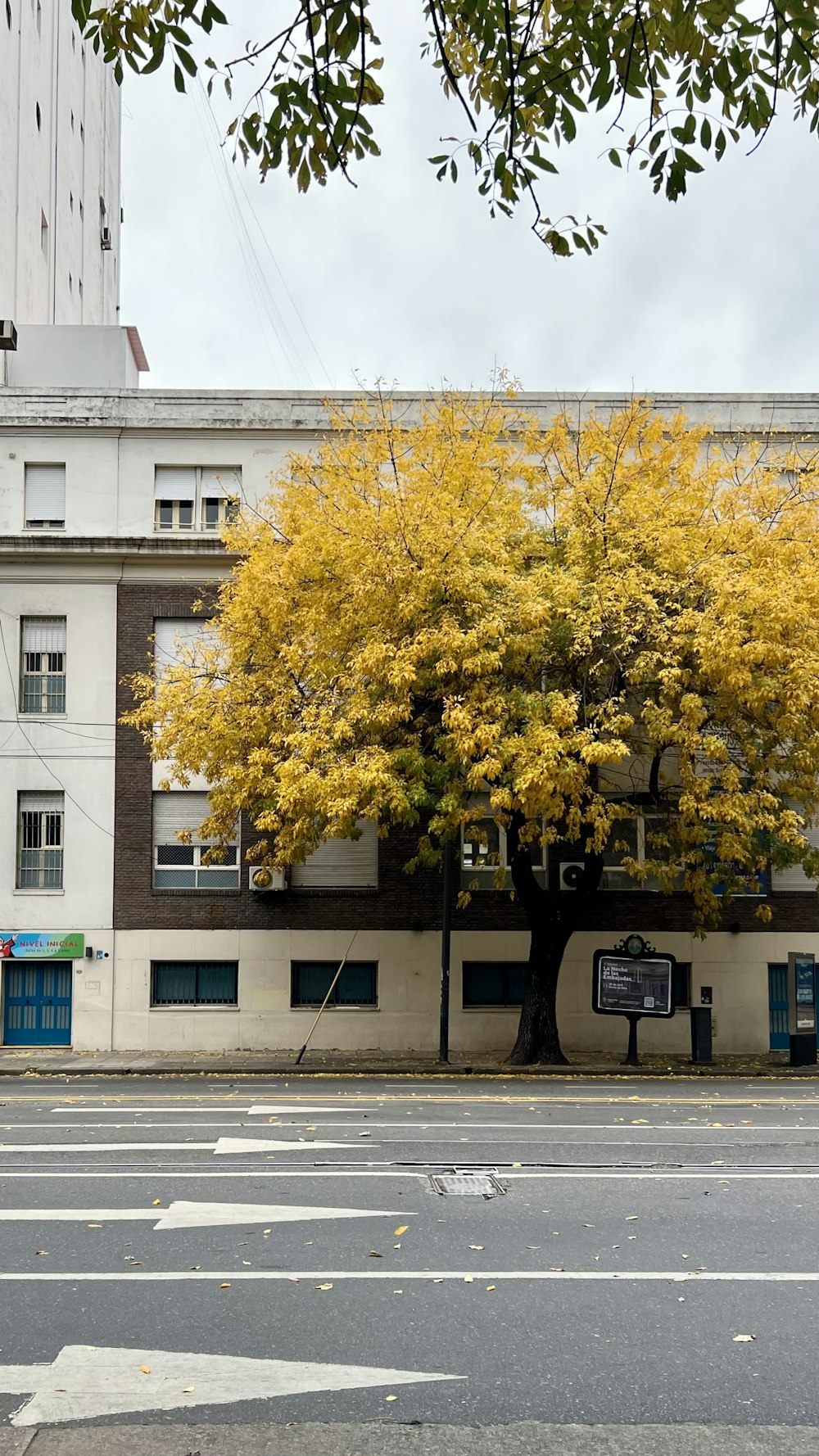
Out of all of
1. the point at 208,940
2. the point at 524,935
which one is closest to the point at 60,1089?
the point at 208,940

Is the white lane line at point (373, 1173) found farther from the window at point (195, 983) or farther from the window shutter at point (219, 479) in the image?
the window shutter at point (219, 479)

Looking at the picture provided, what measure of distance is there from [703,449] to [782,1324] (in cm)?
2044

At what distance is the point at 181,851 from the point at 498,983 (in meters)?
6.78

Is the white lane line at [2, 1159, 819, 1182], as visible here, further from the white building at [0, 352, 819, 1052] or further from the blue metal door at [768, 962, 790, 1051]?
the blue metal door at [768, 962, 790, 1051]

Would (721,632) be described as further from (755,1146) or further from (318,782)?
(755,1146)

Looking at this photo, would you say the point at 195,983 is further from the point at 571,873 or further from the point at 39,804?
the point at 571,873

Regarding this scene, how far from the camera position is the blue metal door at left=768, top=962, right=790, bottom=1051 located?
2511cm

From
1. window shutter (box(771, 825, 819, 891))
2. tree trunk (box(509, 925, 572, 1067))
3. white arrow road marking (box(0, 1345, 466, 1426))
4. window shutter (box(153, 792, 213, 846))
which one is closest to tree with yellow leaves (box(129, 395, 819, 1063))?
tree trunk (box(509, 925, 572, 1067))

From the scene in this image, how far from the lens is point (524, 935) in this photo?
24.8 metres

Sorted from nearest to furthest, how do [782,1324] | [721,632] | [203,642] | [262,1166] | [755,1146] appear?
[782,1324] → [262,1166] → [755,1146] → [721,632] → [203,642]

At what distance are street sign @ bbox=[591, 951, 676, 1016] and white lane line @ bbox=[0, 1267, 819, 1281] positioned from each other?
1422 cm

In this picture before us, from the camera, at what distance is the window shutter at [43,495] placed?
25125mm

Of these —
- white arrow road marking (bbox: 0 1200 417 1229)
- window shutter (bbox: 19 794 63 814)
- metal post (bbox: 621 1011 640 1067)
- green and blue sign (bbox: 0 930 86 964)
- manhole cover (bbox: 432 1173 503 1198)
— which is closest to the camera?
white arrow road marking (bbox: 0 1200 417 1229)

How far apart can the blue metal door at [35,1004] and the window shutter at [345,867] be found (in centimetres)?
508
